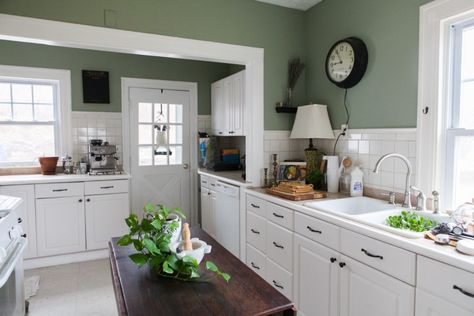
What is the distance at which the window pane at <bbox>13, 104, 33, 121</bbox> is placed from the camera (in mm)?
3850

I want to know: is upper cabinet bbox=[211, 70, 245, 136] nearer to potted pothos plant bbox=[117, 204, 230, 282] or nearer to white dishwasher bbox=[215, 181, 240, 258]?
white dishwasher bbox=[215, 181, 240, 258]

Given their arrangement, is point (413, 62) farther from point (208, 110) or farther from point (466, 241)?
point (208, 110)

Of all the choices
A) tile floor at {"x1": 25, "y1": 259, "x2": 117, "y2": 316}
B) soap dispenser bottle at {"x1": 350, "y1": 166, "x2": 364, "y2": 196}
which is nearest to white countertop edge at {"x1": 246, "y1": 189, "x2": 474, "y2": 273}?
soap dispenser bottle at {"x1": 350, "y1": 166, "x2": 364, "y2": 196}

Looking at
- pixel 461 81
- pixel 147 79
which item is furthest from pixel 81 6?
pixel 461 81

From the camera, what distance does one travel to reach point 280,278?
8.34ft

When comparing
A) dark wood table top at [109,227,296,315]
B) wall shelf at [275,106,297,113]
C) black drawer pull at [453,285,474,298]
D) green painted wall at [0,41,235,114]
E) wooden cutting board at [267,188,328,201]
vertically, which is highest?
green painted wall at [0,41,235,114]

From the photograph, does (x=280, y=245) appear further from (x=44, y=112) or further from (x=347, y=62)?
(x=44, y=112)

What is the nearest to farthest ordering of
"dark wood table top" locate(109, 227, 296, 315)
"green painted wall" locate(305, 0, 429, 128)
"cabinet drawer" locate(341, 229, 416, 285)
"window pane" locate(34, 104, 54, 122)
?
"dark wood table top" locate(109, 227, 296, 315) < "cabinet drawer" locate(341, 229, 416, 285) < "green painted wall" locate(305, 0, 429, 128) < "window pane" locate(34, 104, 54, 122)

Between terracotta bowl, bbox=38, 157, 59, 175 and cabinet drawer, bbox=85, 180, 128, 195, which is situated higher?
terracotta bowl, bbox=38, 157, 59, 175

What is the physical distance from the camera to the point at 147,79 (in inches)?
169

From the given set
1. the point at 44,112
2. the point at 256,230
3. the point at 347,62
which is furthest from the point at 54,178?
the point at 347,62

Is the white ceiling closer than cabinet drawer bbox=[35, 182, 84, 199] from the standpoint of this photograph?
Yes

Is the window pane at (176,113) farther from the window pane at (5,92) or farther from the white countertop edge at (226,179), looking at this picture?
the window pane at (5,92)

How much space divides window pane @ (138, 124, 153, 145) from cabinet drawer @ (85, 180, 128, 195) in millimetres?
794
